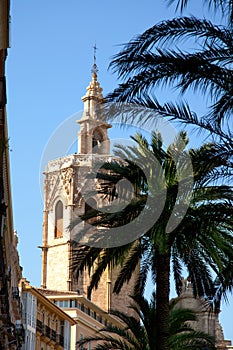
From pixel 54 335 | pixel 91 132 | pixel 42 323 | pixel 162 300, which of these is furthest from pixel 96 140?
pixel 162 300

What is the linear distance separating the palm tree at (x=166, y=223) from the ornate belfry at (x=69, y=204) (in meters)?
57.9

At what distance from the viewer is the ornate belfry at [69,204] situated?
84938mm

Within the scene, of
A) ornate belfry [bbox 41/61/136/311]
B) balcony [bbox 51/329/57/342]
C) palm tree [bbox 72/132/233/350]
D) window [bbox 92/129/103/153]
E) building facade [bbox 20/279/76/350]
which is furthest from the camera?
window [bbox 92/129/103/153]

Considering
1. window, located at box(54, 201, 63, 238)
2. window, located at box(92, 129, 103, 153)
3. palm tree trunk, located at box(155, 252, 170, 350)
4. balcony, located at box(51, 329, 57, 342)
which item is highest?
window, located at box(92, 129, 103, 153)

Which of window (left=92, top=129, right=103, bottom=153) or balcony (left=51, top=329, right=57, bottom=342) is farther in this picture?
window (left=92, top=129, right=103, bottom=153)

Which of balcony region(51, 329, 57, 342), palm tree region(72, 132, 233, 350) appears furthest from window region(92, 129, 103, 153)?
palm tree region(72, 132, 233, 350)

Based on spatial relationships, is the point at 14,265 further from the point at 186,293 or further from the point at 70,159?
the point at 70,159

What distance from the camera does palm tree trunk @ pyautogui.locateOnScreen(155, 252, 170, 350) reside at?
2383 centimetres

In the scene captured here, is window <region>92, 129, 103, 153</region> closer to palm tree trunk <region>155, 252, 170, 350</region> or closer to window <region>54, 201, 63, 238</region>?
window <region>54, 201, 63, 238</region>

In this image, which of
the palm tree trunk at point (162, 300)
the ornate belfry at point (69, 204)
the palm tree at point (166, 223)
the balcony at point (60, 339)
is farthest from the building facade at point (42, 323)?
the palm tree trunk at point (162, 300)

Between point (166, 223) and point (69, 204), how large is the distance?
63.7 metres

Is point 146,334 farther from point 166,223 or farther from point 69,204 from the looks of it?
point 69,204

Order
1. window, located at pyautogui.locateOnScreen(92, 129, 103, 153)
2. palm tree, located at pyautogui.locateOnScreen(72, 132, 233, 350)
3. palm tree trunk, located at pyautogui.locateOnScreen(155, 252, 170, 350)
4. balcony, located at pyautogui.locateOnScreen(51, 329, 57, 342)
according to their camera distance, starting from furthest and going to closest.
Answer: window, located at pyautogui.locateOnScreen(92, 129, 103, 153), balcony, located at pyautogui.locateOnScreen(51, 329, 57, 342), palm tree trunk, located at pyautogui.locateOnScreen(155, 252, 170, 350), palm tree, located at pyautogui.locateOnScreen(72, 132, 233, 350)

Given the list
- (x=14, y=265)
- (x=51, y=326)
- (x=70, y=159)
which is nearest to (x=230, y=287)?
(x=14, y=265)
